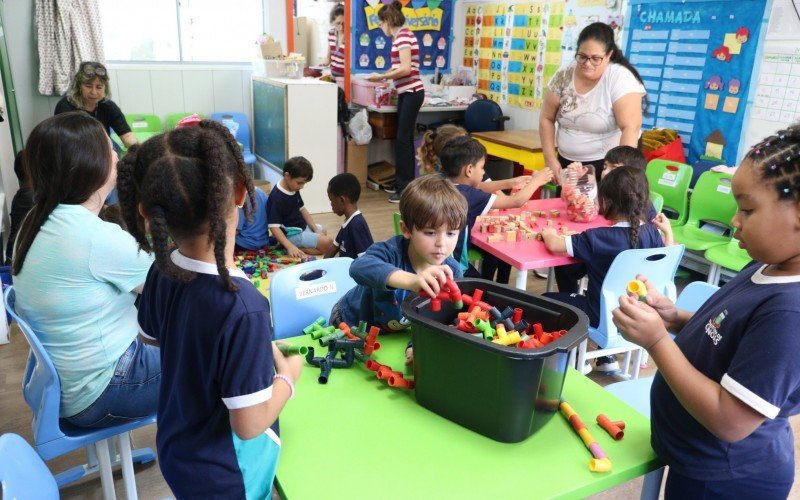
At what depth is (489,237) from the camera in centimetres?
260

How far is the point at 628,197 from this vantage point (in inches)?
95.3

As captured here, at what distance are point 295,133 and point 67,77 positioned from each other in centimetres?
199

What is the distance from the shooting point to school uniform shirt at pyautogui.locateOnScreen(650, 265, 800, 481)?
943mm

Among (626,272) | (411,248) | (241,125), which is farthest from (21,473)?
(241,125)

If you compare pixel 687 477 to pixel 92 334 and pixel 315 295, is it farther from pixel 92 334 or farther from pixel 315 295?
pixel 92 334

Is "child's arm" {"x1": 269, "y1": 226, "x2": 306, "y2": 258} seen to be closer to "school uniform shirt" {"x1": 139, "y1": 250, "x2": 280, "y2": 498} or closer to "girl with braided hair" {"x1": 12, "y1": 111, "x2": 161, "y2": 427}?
"girl with braided hair" {"x1": 12, "y1": 111, "x2": 161, "y2": 427}

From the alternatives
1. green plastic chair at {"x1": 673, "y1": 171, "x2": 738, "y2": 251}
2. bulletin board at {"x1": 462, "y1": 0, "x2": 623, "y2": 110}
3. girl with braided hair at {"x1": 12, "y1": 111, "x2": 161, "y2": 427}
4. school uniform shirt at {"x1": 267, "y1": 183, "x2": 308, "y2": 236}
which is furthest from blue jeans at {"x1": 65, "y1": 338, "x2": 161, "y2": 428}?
bulletin board at {"x1": 462, "y1": 0, "x2": 623, "y2": 110}

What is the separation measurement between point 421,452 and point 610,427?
0.39 meters

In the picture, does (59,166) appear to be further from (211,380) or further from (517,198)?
(517,198)

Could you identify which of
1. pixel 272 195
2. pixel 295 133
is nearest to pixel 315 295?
pixel 272 195

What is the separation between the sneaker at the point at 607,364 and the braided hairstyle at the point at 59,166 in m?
2.33

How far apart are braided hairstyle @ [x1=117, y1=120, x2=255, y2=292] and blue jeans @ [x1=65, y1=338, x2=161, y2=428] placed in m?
0.79

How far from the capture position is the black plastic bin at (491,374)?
42.6 inches

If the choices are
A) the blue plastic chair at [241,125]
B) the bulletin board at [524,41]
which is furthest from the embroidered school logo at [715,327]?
the blue plastic chair at [241,125]
